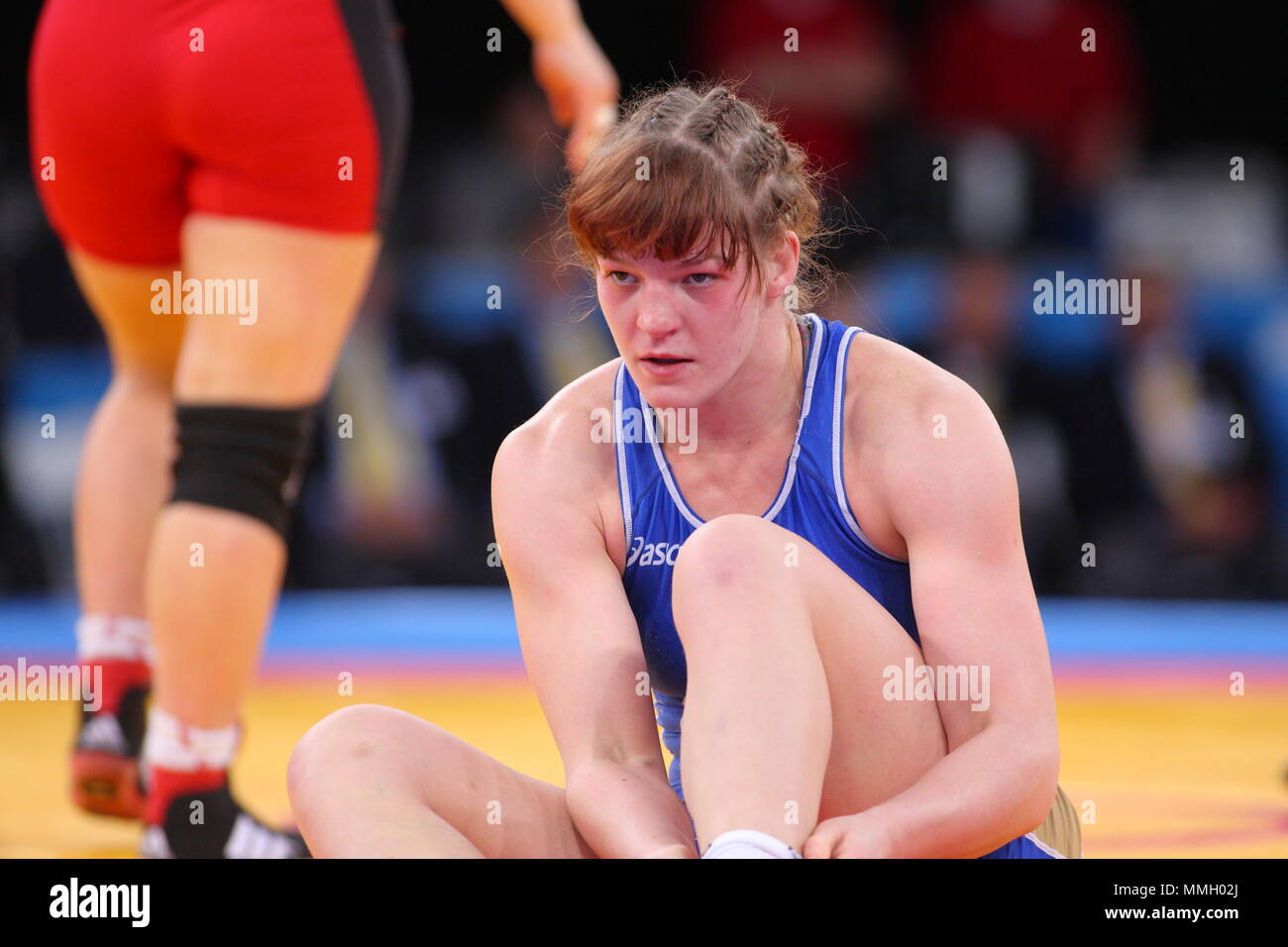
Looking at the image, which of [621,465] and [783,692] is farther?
[621,465]

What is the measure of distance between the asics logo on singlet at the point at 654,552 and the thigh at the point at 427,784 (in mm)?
239

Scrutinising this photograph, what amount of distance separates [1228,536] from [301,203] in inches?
106

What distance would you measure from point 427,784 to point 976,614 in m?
0.52

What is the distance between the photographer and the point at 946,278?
3.84 m

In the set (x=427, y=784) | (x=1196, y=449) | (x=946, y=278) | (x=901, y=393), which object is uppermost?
(x=946, y=278)

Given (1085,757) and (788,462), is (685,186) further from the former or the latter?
(1085,757)

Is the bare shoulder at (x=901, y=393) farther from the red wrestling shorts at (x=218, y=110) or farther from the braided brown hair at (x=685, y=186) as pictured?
the red wrestling shorts at (x=218, y=110)

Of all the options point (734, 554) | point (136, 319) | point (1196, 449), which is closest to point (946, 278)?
point (1196, 449)

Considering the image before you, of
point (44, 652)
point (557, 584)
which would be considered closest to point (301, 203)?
point (557, 584)

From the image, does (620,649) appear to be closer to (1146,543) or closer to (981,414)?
(981,414)

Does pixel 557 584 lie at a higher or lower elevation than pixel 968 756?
higher

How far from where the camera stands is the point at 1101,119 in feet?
13.0

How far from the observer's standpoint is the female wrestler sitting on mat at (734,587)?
1.29 meters

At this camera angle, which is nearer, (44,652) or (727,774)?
(727,774)
